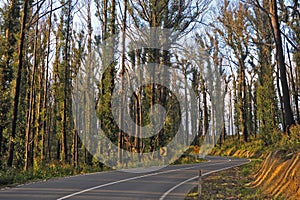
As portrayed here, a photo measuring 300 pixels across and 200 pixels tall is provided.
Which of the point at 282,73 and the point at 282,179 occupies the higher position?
the point at 282,73

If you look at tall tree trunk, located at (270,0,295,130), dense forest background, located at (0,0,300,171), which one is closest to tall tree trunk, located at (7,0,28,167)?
dense forest background, located at (0,0,300,171)

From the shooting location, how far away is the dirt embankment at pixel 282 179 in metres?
9.67

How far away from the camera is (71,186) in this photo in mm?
13438

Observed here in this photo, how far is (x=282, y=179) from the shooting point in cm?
1137

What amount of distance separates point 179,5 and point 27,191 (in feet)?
75.6

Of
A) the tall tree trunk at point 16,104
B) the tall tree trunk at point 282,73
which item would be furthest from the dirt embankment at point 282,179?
the tall tree trunk at point 16,104

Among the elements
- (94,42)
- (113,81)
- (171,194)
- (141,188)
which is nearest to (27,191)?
(141,188)

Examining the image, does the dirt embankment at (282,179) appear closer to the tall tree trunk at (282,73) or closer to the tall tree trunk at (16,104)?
the tall tree trunk at (282,73)

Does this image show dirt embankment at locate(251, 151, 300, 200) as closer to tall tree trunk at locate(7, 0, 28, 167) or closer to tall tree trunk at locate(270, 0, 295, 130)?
tall tree trunk at locate(270, 0, 295, 130)

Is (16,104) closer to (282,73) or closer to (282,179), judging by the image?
(282,179)

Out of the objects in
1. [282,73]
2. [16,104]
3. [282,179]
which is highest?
[282,73]

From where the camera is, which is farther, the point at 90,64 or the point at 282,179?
the point at 90,64

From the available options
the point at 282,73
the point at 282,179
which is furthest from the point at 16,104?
the point at 282,73

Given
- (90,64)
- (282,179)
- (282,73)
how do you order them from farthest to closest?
(90,64), (282,73), (282,179)
